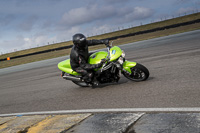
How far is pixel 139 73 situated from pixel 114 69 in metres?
0.72

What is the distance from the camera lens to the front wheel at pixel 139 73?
6145mm

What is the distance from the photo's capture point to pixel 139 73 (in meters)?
6.32

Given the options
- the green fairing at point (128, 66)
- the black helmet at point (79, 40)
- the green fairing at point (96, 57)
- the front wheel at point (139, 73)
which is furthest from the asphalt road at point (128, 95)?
the black helmet at point (79, 40)

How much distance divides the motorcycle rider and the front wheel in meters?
0.93

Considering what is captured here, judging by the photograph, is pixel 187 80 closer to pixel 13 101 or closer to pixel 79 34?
pixel 79 34

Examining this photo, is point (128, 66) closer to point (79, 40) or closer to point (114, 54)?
point (114, 54)

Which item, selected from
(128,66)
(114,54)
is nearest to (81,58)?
(114,54)

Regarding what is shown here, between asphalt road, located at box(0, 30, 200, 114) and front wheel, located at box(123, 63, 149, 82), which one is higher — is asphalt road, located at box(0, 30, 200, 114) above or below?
below

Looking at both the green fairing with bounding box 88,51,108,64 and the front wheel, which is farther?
the green fairing with bounding box 88,51,108,64

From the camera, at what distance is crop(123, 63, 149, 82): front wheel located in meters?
6.14

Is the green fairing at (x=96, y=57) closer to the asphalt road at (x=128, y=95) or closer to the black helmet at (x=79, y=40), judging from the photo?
the black helmet at (x=79, y=40)

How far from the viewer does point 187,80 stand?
5.70m

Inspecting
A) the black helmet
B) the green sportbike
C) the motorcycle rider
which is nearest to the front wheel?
the green sportbike

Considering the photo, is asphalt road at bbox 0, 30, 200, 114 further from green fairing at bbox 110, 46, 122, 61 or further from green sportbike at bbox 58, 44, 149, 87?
green fairing at bbox 110, 46, 122, 61
